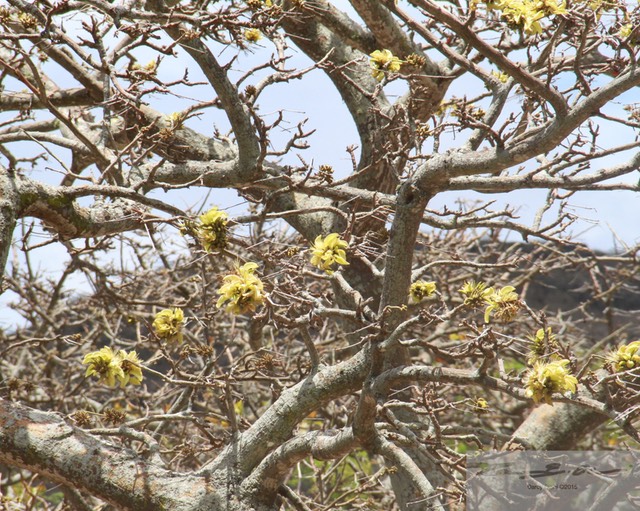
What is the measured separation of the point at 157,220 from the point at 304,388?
41.4 inches

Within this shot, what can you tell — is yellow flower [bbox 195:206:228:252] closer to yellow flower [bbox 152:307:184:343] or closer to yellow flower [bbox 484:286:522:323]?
yellow flower [bbox 152:307:184:343]

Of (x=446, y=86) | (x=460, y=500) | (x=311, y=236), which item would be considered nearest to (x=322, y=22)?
(x=446, y=86)

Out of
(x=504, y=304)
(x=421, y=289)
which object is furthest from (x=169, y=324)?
(x=504, y=304)

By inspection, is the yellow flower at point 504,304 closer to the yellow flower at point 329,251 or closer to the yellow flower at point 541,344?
the yellow flower at point 541,344

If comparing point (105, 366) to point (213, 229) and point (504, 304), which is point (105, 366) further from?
point (504, 304)

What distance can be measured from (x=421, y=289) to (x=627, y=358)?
953mm

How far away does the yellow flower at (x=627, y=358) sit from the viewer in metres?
2.52

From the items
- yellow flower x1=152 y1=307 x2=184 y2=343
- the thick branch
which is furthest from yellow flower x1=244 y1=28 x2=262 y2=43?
the thick branch

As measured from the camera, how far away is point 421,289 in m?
3.21

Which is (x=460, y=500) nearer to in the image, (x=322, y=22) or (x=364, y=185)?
(x=364, y=185)

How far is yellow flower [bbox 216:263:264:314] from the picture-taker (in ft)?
7.77

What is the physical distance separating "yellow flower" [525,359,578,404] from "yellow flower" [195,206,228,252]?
1.14m

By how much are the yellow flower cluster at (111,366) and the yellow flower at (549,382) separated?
1493mm

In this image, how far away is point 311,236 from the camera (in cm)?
464
